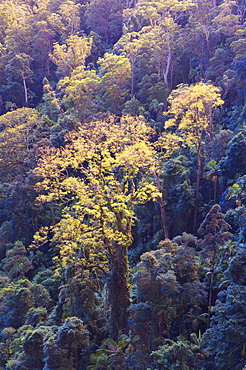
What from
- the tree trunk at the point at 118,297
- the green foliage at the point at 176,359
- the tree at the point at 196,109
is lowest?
the green foliage at the point at 176,359

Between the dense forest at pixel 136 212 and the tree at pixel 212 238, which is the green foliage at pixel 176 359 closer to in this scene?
the dense forest at pixel 136 212

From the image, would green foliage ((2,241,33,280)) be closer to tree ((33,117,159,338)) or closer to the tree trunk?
tree ((33,117,159,338))

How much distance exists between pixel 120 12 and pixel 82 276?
38.2 meters

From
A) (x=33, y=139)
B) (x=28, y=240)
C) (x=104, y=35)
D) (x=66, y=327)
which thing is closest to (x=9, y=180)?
(x=33, y=139)

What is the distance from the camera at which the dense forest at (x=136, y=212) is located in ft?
32.8

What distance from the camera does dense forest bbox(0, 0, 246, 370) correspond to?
9992 mm

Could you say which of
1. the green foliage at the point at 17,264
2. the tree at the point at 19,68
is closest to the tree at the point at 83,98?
the green foliage at the point at 17,264

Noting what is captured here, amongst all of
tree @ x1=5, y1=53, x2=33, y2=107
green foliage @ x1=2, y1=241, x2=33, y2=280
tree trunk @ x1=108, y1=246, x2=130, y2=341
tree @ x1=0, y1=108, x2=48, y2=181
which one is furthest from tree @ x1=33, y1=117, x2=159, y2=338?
tree @ x1=5, y1=53, x2=33, y2=107

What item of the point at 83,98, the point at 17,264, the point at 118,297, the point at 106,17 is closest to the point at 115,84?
the point at 83,98

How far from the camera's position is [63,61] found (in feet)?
113

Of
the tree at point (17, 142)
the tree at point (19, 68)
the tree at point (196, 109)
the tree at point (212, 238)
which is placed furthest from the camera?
the tree at point (19, 68)

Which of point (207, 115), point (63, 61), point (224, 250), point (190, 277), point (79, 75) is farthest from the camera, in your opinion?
point (63, 61)

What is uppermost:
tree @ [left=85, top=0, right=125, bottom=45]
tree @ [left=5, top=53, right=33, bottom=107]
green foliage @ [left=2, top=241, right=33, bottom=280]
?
tree @ [left=85, top=0, right=125, bottom=45]

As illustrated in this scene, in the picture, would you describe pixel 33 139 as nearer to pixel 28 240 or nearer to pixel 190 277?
pixel 28 240
